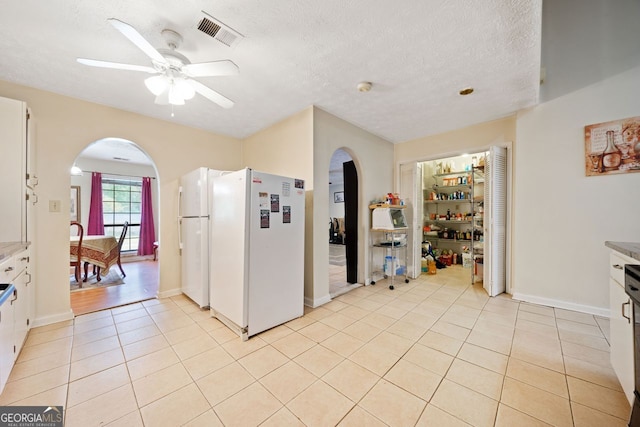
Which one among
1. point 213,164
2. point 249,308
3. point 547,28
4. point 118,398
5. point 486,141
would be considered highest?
point 547,28

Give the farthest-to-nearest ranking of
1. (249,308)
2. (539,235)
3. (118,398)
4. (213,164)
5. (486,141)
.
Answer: (213,164)
(486,141)
(539,235)
(249,308)
(118,398)

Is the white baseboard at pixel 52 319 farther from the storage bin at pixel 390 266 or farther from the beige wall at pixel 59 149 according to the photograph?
the storage bin at pixel 390 266

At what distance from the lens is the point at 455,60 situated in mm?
2082

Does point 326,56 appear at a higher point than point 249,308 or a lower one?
higher

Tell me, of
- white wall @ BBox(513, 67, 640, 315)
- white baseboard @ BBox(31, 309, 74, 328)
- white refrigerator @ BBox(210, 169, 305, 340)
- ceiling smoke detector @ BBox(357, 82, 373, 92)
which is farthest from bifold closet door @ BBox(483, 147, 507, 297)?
white baseboard @ BBox(31, 309, 74, 328)

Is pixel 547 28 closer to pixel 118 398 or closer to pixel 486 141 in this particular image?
pixel 486 141

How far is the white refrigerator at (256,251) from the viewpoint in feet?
7.29

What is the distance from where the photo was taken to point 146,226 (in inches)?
254

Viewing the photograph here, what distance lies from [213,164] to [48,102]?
1826 millimetres

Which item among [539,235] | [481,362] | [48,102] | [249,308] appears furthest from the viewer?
[539,235]

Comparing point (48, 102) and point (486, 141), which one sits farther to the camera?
point (486, 141)

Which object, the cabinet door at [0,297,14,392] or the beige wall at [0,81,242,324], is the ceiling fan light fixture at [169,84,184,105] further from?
the cabinet door at [0,297,14,392]

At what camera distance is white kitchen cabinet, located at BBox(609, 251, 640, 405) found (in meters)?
1.29

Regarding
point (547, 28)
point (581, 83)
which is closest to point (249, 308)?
point (547, 28)
